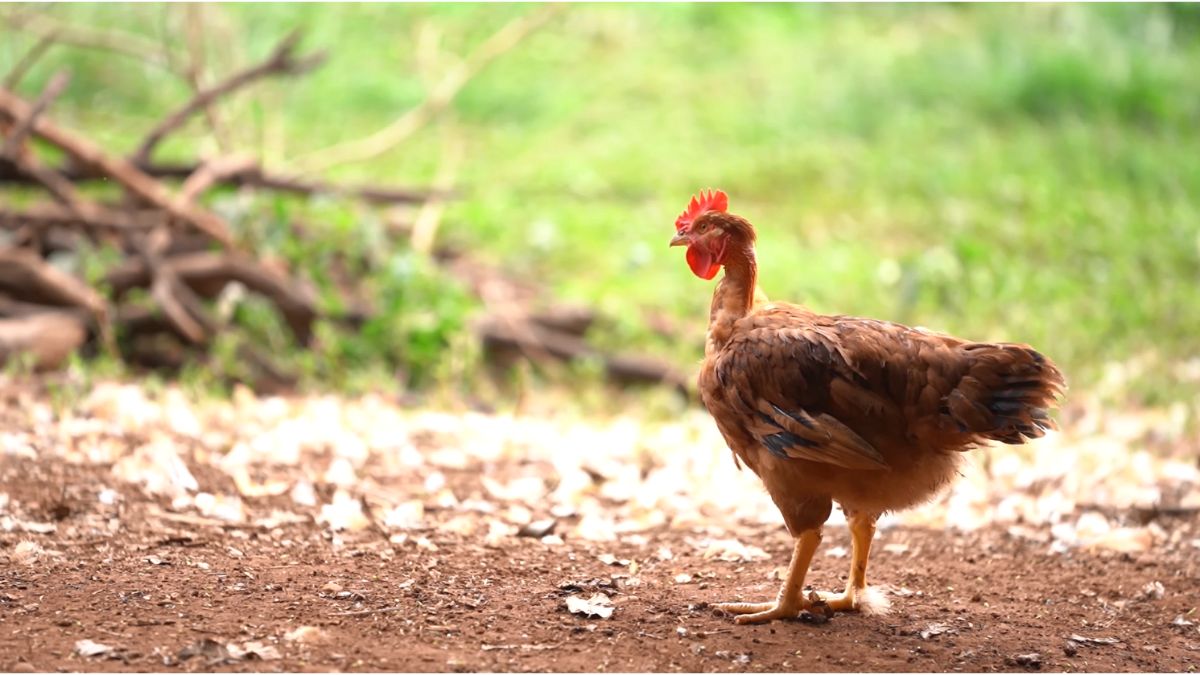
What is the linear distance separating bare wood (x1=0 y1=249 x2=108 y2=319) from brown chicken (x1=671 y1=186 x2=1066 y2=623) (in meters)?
4.25

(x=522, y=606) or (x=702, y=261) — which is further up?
(x=702, y=261)

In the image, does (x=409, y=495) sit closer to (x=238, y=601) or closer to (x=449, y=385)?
(x=238, y=601)

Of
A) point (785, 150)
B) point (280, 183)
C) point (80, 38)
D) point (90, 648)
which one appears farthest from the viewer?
point (785, 150)

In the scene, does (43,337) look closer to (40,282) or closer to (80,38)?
(40,282)

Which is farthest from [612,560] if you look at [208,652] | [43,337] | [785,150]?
[785,150]

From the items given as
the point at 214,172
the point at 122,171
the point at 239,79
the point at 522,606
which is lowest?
the point at 522,606

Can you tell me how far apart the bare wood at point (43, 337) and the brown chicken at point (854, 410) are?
13.0ft

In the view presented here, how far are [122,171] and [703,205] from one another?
4.56 metres

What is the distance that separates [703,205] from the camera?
3.76 m

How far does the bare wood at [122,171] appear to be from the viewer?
6.86 meters

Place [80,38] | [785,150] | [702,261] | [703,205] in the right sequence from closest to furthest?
[702,261]
[703,205]
[80,38]
[785,150]

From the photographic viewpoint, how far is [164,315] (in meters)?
6.68

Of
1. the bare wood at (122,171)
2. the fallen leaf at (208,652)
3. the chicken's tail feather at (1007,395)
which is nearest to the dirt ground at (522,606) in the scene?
the fallen leaf at (208,652)

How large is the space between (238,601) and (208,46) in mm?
7463
